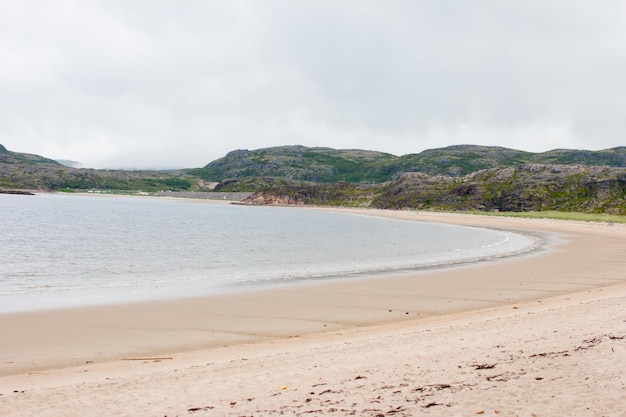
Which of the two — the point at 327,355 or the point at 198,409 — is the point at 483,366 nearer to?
the point at 327,355

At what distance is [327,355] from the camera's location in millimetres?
11531

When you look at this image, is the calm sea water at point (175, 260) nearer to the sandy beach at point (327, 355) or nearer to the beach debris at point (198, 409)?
the sandy beach at point (327, 355)

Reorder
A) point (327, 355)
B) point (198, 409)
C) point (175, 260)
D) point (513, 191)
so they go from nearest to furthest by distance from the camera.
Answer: point (198, 409), point (327, 355), point (175, 260), point (513, 191)

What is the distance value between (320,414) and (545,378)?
3.99 meters

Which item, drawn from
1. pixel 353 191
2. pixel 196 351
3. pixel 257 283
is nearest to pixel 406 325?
pixel 196 351

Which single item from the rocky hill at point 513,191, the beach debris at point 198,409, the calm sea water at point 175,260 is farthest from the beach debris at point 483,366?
the rocky hill at point 513,191

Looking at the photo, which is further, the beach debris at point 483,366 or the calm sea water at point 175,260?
the calm sea water at point 175,260

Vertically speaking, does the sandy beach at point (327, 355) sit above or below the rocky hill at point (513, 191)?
below

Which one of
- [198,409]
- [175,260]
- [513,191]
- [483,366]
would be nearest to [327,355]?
[483,366]

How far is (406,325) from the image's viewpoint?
1582cm

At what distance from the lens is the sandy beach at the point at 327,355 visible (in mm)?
8195

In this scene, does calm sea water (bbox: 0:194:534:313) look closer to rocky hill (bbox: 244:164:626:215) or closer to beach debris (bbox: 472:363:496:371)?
beach debris (bbox: 472:363:496:371)

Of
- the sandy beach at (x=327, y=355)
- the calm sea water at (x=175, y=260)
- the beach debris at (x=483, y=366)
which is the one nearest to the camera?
the sandy beach at (x=327, y=355)

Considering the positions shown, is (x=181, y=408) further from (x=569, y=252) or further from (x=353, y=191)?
(x=353, y=191)
